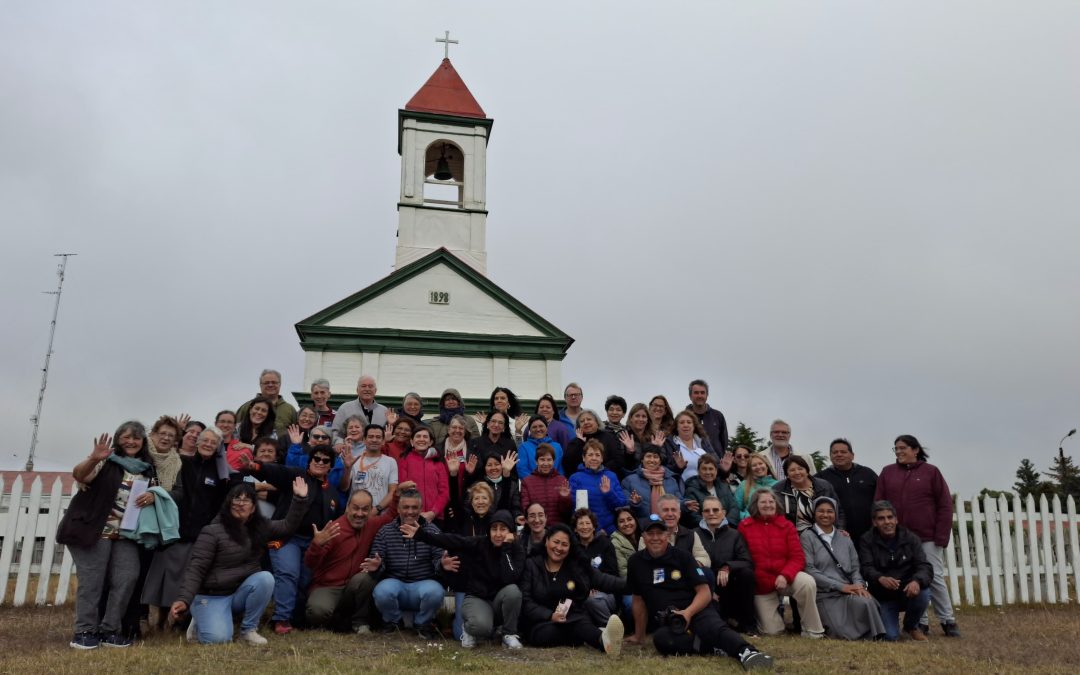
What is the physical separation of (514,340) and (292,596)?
14.2 m

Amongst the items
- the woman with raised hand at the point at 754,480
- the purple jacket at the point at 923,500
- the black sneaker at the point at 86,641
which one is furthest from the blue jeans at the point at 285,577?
the purple jacket at the point at 923,500

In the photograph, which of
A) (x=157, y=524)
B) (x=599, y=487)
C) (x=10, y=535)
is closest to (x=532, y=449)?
(x=599, y=487)

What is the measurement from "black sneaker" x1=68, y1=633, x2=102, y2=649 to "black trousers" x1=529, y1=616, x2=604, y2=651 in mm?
3755

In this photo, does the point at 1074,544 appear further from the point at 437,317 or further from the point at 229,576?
the point at 437,317

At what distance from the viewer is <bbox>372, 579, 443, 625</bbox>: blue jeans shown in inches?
271

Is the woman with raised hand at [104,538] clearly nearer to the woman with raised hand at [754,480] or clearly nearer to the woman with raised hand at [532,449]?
the woman with raised hand at [532,449]

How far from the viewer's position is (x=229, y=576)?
642 centimetres

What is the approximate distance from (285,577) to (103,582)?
5.00 feet

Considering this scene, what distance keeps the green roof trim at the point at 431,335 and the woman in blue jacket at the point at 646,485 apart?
12994 mm

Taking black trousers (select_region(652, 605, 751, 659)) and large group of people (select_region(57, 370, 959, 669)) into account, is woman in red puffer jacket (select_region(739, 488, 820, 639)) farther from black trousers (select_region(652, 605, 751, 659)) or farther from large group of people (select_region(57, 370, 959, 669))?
black trousers (select_region(652, 605, 751, 659))

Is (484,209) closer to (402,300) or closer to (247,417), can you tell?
(402,300)

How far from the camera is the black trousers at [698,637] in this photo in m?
6.12

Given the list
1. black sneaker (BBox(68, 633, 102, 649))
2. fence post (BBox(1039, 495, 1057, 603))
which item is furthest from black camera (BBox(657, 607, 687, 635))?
fence post (BBox(1039, 495, 1057, 603))

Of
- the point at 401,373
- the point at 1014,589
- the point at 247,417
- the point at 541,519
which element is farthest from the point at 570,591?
the point at 401,373
